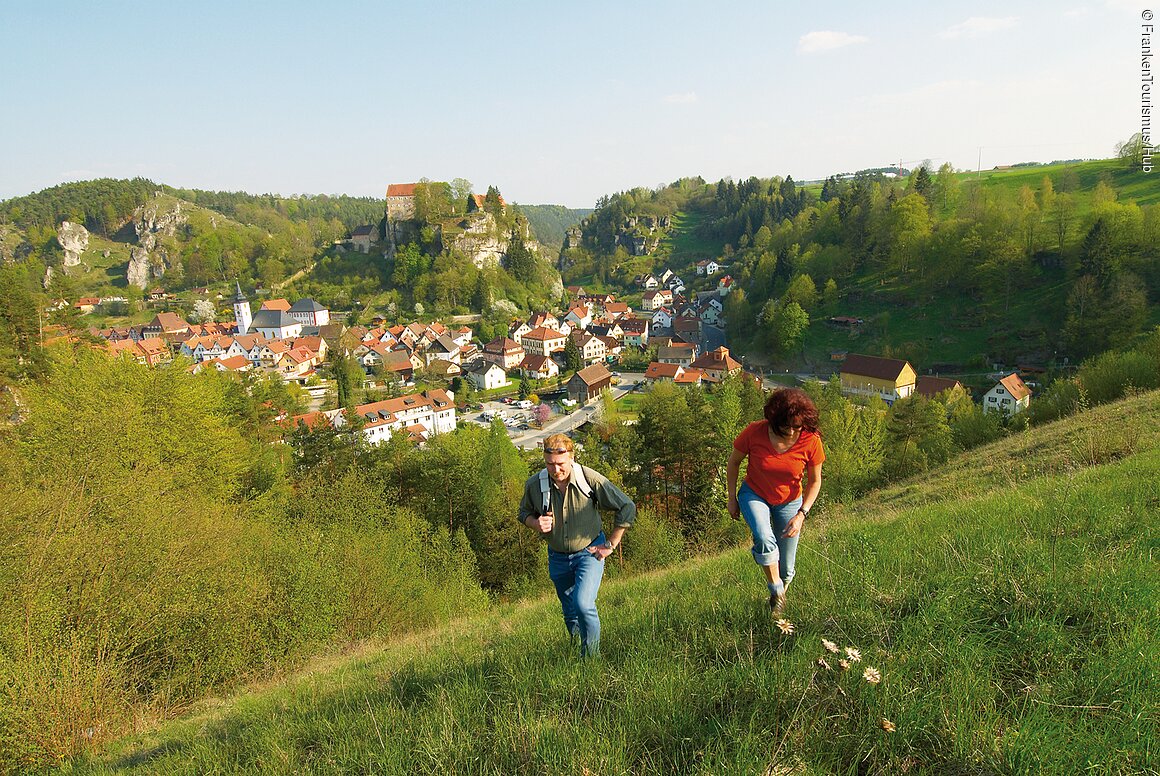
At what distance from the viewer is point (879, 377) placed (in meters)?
47.9

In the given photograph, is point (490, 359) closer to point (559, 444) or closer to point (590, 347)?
point (590, 347)

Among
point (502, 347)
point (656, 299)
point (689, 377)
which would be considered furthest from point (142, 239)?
point (689, 377)

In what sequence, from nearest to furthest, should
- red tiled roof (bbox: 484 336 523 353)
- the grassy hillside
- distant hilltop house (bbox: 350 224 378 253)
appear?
the grassy hillside → red tiled roof (bbox: 484 336 523 353) → distant hilltop house (bbox: 350 224 378 253)

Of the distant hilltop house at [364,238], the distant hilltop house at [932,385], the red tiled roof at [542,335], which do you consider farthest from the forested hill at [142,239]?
the distant hilltop house at [932,385]

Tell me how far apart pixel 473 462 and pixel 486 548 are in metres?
3.58

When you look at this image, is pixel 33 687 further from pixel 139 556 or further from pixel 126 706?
pixel 139 556

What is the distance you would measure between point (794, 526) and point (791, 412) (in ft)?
2.67

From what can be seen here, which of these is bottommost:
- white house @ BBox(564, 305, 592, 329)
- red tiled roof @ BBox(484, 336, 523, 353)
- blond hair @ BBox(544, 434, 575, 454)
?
red tiled roof @ BBox(484, 336, 523, 353)

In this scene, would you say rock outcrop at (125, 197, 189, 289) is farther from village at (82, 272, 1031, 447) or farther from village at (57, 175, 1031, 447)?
village at (82, 272, 1031, 447)

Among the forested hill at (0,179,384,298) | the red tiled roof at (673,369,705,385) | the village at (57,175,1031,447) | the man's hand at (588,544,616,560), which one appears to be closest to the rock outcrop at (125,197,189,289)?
the forested hill at (0,179,384,298)

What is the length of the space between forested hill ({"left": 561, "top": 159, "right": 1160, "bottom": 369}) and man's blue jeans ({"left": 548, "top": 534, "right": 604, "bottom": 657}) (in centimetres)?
5462

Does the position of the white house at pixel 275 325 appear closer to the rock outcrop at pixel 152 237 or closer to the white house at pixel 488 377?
the white house at pixel 488 377

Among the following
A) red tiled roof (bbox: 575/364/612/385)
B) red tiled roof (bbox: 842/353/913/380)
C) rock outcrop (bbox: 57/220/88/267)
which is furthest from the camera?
rock outcrop (bbox: 57/220/88/267)

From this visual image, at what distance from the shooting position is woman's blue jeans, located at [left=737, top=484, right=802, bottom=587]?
12.7ft
